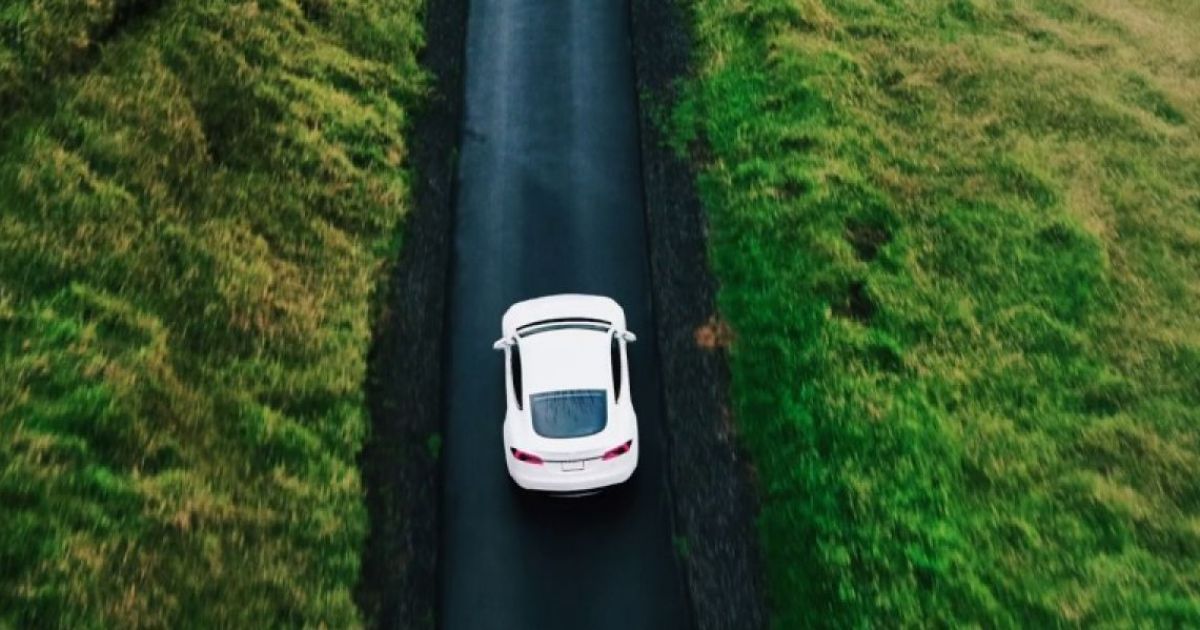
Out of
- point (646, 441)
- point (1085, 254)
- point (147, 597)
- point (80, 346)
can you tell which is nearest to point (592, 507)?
point (646, 441)

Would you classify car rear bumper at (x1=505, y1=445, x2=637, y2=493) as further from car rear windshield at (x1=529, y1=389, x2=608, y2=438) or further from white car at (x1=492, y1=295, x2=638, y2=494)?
car rear windshield at (x1=529, y1=389, x2=608, y2=438)

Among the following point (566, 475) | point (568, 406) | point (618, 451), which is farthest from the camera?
point (568, 406)

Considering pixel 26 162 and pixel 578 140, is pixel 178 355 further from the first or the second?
pixel 578 140

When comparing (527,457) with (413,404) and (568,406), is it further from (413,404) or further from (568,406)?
(413,404)

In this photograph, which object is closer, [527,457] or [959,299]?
[527,457]

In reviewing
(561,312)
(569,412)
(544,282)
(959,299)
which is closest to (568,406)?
(569,412)

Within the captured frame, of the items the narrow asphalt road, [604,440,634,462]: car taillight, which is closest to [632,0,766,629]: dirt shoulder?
the narrow asphalt road

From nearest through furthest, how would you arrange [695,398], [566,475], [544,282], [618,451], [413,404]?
[566,475] → [618,451] → [413,404] → [695,398] → [544,282]
